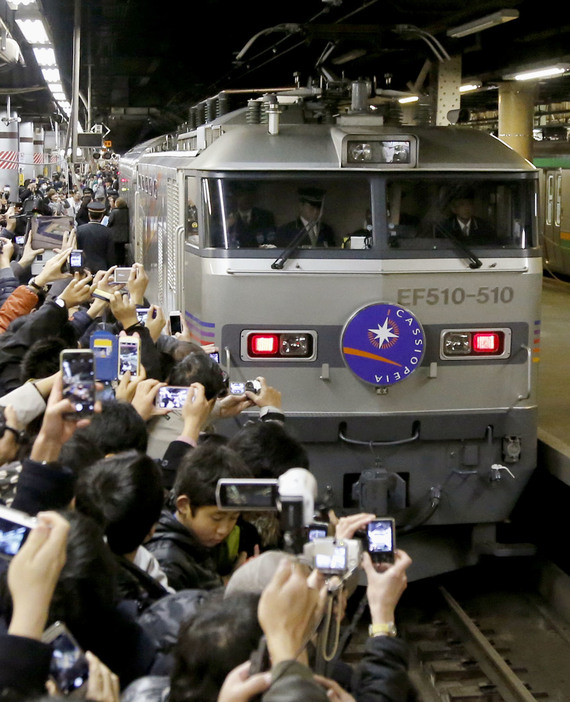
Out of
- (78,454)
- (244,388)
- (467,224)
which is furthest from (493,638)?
(78,454)

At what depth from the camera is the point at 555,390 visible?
10508mm

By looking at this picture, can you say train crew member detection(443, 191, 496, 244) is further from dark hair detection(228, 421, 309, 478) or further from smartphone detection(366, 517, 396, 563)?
smartphone detection(366, 517, 396, 563)

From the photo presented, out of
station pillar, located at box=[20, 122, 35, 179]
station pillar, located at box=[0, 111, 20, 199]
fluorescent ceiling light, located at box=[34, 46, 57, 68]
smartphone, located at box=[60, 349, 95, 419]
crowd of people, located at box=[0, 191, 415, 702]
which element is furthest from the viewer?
station pillar, located at box=[20, 122, 35, 179]

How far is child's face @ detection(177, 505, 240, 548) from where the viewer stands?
12.3 ft

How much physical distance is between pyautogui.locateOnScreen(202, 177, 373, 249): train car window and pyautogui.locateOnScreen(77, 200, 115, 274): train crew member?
656cm

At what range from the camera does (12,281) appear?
701 centimetres

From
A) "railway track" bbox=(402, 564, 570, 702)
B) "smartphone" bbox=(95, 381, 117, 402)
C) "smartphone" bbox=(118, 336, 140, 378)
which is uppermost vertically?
"smartphone" bbox=(118, 336, 140, 378)

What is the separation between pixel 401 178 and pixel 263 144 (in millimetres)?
910

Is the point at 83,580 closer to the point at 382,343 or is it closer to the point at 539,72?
the point at 382,343

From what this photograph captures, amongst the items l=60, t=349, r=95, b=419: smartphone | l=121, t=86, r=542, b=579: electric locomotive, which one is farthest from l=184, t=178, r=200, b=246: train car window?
l=60, t=349, r=95, b=419: smartphone

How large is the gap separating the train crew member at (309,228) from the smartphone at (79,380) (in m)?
3.61

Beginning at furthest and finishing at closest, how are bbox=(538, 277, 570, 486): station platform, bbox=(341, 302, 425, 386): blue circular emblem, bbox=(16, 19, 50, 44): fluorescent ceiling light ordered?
bbox=(16, 19, 50, 44): fluorescent ceiling light → bbox=(538, 277, 570, 486): station platform → bbox=(341, 302, 425, 386): blue circular emblem

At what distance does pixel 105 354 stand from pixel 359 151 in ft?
10.4

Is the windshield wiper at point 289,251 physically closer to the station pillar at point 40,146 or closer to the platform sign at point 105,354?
the platform sign at point 105,354
